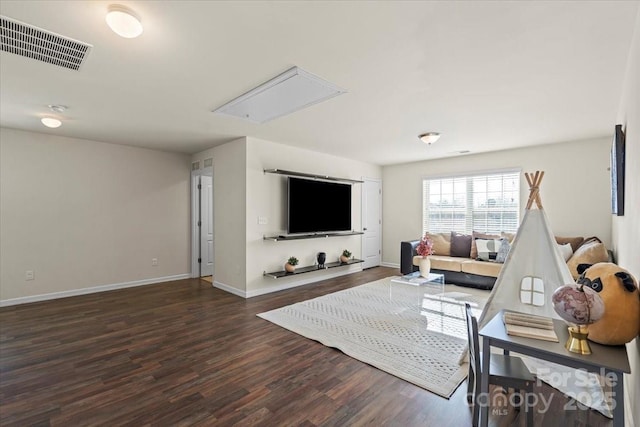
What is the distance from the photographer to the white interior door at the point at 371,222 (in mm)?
6863

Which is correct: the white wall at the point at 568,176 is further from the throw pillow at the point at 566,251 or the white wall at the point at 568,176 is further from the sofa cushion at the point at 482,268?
the sofa cushion at the point at 482,268

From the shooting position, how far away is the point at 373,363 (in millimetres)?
2607

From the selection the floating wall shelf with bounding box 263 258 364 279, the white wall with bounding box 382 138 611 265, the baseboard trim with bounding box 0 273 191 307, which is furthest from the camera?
the floating wall shelf with bounding box 263 258 364 279

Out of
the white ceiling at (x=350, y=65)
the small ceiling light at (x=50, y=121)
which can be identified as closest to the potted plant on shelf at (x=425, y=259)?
the white ceiling at (x=350, y=65)

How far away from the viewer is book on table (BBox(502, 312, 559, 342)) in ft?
4.86

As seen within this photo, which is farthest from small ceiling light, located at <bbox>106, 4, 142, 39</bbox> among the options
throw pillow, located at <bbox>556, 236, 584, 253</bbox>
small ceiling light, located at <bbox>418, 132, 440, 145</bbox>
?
throw pillow, located at <bbox>556, 236, 584, 253</bbox>

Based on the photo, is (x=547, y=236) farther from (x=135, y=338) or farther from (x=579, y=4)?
(x=135, y=338)

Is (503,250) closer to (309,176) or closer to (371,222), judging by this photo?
(371,222)

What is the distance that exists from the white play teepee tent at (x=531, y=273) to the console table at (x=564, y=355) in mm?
787

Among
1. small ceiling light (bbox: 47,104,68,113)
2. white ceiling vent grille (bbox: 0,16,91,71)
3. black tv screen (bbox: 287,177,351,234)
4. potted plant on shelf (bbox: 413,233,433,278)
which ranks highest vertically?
small ceiling light (bbox: 47,104,68,113)

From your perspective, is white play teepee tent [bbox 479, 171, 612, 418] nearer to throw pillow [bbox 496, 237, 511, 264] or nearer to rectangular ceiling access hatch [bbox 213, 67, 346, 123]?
rectangular ceiling access hatch [bbox 213, 67, 346, 123]

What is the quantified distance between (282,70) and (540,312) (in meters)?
2.90

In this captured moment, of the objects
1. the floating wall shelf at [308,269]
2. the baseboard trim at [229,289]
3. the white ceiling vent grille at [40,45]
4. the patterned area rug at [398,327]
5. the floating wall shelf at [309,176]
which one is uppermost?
the white ceiling vent grille at [40,45]

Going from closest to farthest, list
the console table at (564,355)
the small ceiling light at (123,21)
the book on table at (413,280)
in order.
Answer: the console table at (564,355) < the small ceiling light at (123,21) < the book on table at (413,280)
